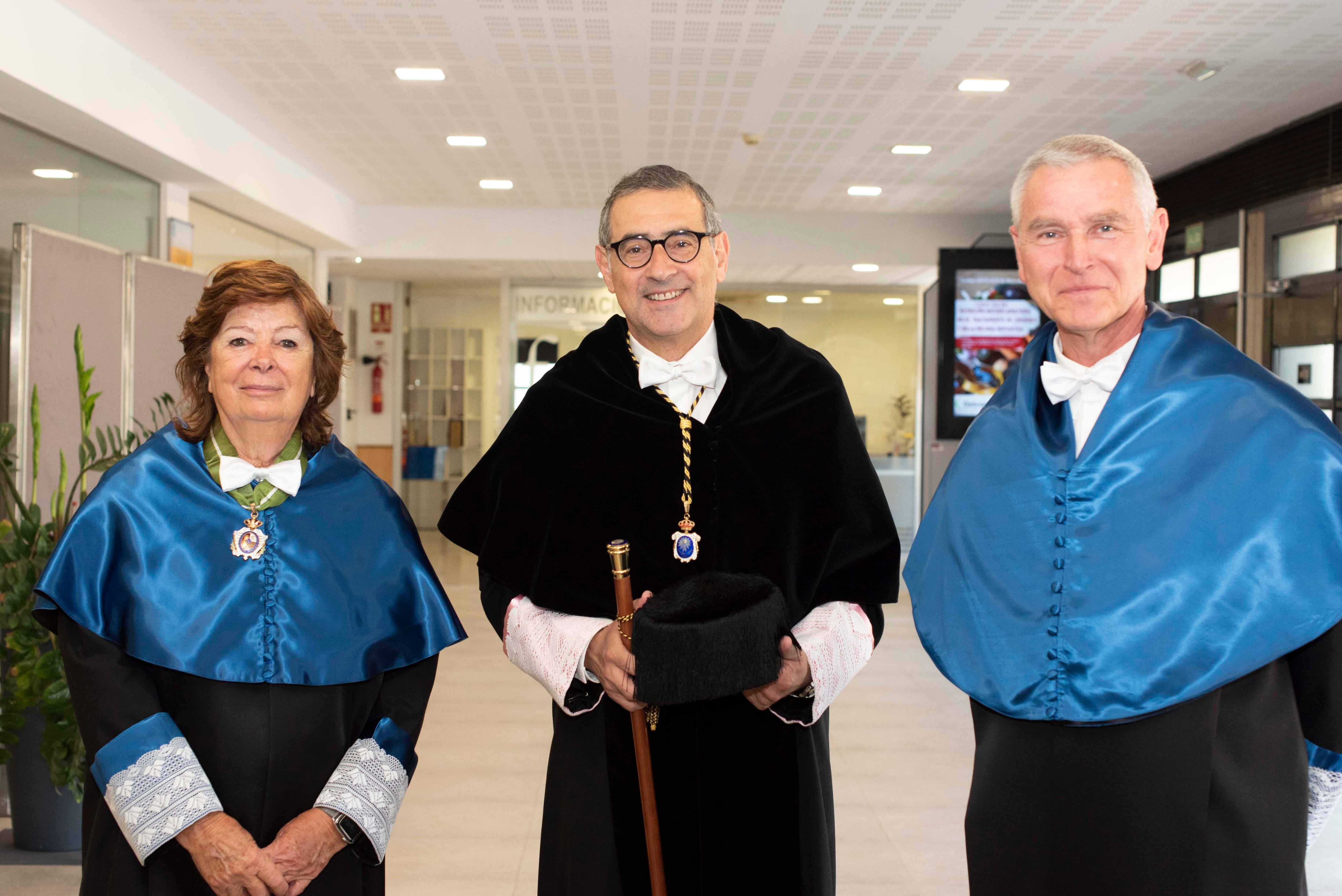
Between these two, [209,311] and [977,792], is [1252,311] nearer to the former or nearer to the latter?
[977,792]

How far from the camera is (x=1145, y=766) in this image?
5.00ft

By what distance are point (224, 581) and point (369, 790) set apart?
1.39 feet

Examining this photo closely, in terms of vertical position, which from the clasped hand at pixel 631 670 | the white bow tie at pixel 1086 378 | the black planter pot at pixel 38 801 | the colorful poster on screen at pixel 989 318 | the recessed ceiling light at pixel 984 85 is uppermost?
the recessed ceiling light at pixel 984 85

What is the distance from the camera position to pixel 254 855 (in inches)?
64.2

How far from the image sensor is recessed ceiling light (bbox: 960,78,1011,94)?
5.99 m

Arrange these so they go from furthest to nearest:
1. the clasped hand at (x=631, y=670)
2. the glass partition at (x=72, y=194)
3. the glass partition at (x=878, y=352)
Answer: the glass partition at (x=878, y=352) → the glass partition at (x=72, y=194) → the clasped hand at (x=631, y=670)

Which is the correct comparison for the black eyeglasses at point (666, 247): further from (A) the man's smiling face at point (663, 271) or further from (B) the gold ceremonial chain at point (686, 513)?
(B) the gold ceremonial chain at point (686, 513)

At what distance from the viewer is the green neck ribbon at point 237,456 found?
1776mm

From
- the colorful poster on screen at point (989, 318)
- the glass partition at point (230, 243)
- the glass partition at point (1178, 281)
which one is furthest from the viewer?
the colorful poster on screen at point (989, 318)

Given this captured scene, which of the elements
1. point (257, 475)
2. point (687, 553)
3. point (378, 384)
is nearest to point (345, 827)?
point (257, 475)

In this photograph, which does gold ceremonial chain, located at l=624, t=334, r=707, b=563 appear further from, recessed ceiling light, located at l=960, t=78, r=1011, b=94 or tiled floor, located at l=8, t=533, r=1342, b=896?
recessed ceiling light, located at l=960, t=78, r=1011, b=94

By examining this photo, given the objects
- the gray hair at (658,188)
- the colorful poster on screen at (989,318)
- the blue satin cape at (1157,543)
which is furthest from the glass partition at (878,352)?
the blue satin cape at (1157,543)

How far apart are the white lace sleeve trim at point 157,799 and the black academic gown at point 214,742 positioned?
54 millimetres

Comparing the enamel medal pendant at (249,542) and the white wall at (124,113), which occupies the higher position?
the white wall at (124,113)
